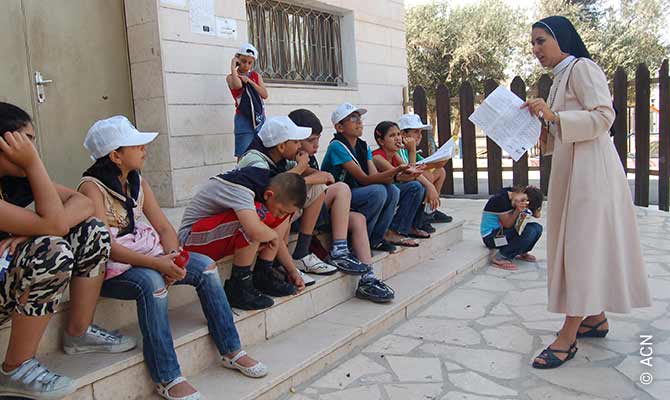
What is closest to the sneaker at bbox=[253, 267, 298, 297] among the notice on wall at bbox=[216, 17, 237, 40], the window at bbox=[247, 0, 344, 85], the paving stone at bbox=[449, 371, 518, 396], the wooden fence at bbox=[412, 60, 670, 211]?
the paving stone at bbox=[449, 371, 518, 396]

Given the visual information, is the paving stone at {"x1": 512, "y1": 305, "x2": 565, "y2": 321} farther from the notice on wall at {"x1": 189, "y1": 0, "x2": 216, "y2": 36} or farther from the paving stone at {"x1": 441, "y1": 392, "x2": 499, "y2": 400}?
the notice on wall at {"x1": 189, "y1": 0, "x2": 216, "y2": 36}

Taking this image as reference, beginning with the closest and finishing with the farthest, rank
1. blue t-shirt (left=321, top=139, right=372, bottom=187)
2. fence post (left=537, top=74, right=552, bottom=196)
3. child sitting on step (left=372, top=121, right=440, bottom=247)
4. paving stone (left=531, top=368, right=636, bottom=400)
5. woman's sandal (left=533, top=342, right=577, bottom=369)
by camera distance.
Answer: paving stone (left=531, top=368, right=636, bottom=400) < woman's sandal (left=533, top=342, right=577, bottom=369) < blue t-shirt (left=321, top=139, right=372, bottom=187) < child sitting on step (left=372, top=121, right=440, bottom=247) < fence post (left=537, top=74, right=552, bottom=196)

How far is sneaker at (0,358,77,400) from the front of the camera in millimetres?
2008

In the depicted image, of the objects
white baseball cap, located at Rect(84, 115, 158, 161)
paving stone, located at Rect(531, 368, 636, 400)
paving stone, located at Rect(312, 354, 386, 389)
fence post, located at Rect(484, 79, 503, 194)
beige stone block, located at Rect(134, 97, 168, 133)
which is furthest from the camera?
fence post, located at Rect(484, 79, 503, 194)

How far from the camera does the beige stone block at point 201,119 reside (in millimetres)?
5027

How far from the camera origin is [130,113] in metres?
5.04

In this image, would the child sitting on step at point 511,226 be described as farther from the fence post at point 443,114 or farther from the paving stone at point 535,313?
the fence post at point 443,114

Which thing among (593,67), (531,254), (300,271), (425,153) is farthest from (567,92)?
(425,153)

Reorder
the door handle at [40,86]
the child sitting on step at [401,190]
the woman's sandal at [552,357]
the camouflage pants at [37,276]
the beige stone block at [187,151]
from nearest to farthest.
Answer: the camouflage pants at [37,276]
the woman's sandal at [552,357]
the door handle at [40,86]
the child sitting on step at [401,190]
the beige stone block at [187,151]

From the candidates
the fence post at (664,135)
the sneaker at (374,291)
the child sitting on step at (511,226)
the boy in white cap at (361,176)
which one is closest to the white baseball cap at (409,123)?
the boy in white cap at (361,176)

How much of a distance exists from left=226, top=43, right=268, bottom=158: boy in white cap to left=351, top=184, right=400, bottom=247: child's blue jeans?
1.54 m

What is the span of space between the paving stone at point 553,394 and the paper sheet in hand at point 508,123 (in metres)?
1.19

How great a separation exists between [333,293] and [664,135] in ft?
18.7

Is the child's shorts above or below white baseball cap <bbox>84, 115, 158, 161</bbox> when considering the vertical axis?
below
